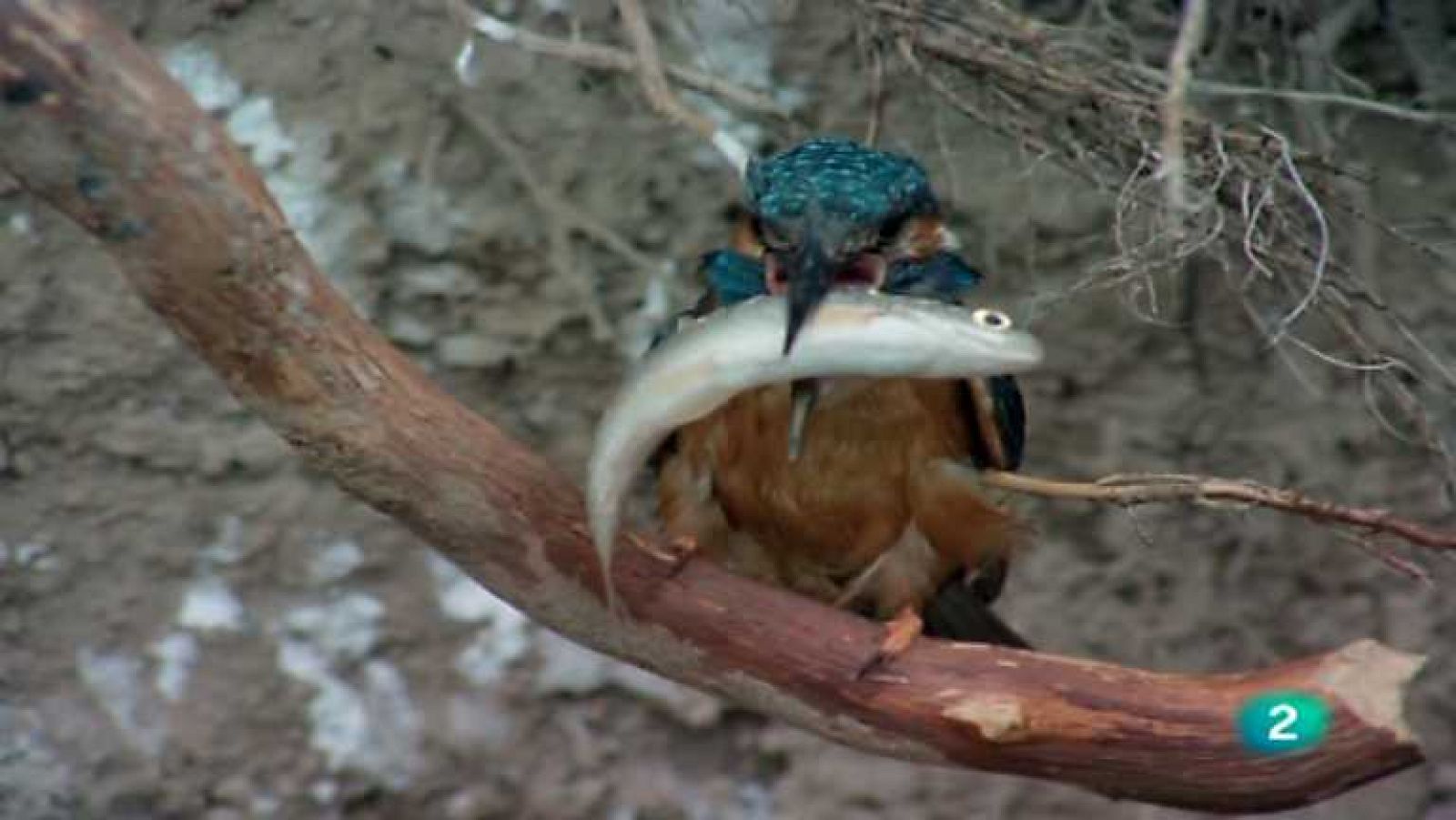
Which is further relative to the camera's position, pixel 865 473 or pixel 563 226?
pixel 563 226

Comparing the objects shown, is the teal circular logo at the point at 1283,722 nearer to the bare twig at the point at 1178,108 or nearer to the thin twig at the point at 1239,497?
the thin twig at the point at 1239,497

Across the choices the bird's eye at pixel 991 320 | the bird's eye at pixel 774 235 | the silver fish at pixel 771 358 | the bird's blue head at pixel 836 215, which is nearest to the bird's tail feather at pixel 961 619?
the bird's blue head at pixel 836 215

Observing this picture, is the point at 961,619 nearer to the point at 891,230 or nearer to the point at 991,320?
the point at 891,230

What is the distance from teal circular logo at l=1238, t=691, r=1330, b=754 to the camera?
6.44 feet

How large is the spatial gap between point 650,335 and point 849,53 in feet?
1.71

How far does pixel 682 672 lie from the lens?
227 cm

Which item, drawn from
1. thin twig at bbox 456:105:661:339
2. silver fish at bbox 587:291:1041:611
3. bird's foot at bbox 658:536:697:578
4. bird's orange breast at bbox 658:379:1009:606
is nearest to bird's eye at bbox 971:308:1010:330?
silver fish at bbox 587:291:1041:611

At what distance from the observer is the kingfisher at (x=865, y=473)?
2537 mm

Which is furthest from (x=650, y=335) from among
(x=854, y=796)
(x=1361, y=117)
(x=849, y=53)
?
(x=1361, y=117)

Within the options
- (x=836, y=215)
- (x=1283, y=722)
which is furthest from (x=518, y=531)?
(x=1283, y=722)

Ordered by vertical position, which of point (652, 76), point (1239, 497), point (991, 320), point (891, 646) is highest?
point (991, 320)

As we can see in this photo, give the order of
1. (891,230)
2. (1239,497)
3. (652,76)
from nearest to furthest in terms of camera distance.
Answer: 1. (1239,497)
2. (891,230)
3. (652,76)

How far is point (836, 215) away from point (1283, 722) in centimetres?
69

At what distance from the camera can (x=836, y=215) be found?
7.63ft
